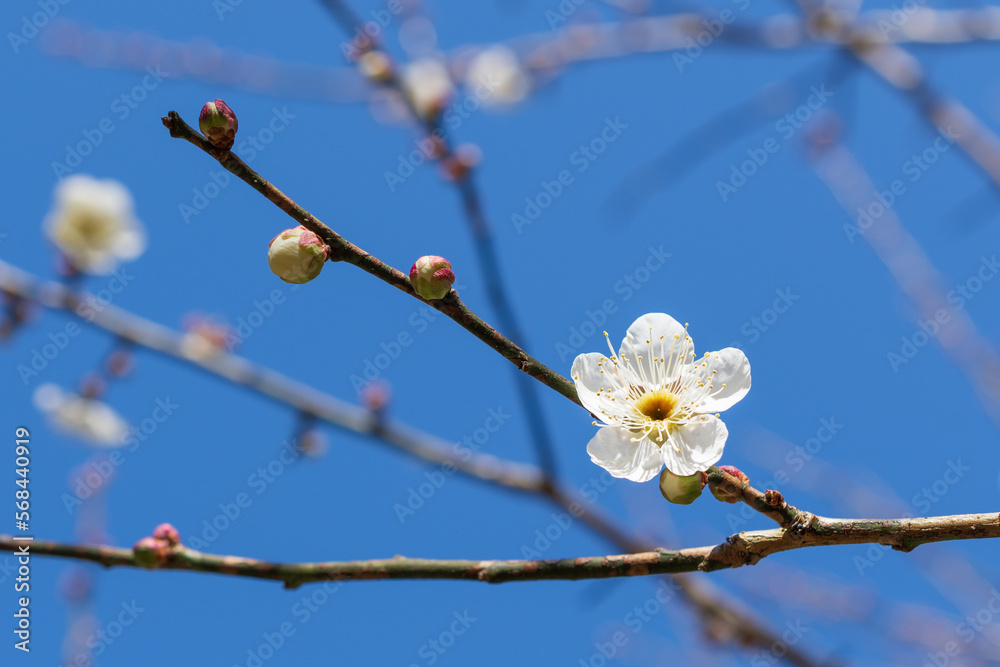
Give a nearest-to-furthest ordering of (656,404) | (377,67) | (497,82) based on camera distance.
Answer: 1. (656,404)
2. (377,67)
3. (497,82)

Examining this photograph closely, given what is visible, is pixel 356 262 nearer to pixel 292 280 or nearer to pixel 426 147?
pixel 292 280

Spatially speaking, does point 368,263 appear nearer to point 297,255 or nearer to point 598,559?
point 297,255

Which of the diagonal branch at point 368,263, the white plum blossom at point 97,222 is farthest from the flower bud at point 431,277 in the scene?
the white plum blossom at point 97,222

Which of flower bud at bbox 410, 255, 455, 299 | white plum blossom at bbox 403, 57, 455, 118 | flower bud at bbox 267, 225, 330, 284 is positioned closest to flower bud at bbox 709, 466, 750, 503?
flower bud at bbox 410, 255, 455, 299

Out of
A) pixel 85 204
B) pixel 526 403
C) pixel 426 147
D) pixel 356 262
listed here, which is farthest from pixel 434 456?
pixel 85 204

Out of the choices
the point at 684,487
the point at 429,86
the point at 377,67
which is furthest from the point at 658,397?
the point at 429,86

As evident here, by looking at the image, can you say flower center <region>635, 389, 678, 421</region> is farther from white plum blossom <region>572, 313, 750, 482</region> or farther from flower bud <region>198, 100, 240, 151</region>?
flower bud <region>198, 100, 240, 151</region>

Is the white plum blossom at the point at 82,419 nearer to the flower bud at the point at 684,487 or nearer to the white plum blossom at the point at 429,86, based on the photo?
the white plum blossom at the point at 429,86
